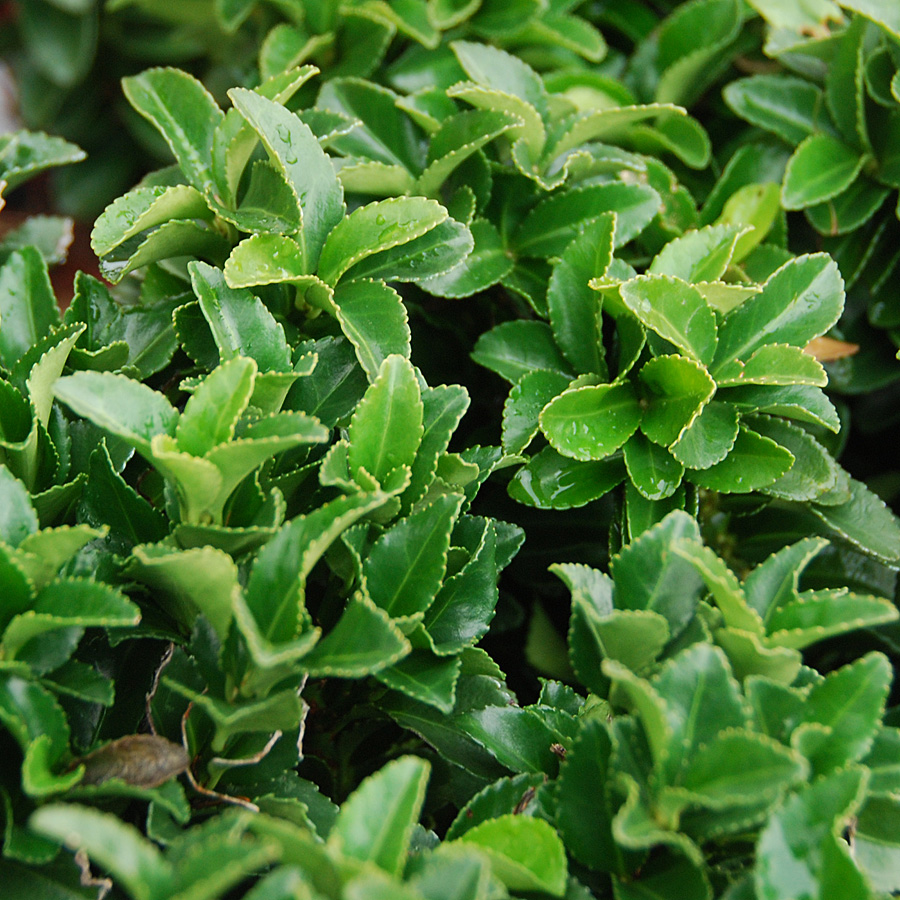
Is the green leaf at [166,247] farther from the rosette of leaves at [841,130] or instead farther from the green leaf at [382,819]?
the rosette of leaves at [841,130]

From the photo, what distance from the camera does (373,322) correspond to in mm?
769

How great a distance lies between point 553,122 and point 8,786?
0.84 meters

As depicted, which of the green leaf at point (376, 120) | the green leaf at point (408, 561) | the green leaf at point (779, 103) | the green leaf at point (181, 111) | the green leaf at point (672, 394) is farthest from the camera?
the green leaf at point (779, 103)

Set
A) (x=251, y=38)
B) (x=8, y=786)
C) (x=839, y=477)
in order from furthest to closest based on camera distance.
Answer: (x=251, y=38)
(x=839, y=477)
(x=8, y=786)

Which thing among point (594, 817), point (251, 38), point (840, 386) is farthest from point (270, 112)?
point (251, 38)

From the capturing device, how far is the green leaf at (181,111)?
0.88 meters

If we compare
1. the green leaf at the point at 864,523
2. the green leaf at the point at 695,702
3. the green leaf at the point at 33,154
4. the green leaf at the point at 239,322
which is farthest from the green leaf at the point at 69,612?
the green leaf at the point at 864,523

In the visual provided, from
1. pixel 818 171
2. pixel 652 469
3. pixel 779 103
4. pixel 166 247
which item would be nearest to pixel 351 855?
pixel 652 469

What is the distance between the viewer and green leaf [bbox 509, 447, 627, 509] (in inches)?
32.1

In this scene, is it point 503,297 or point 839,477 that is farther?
point 503,297

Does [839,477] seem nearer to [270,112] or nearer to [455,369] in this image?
[455,369]

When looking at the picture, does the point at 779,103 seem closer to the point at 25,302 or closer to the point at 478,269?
the point at 478,269

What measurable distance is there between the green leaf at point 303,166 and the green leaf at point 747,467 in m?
0.40

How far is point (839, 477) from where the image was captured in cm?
91
